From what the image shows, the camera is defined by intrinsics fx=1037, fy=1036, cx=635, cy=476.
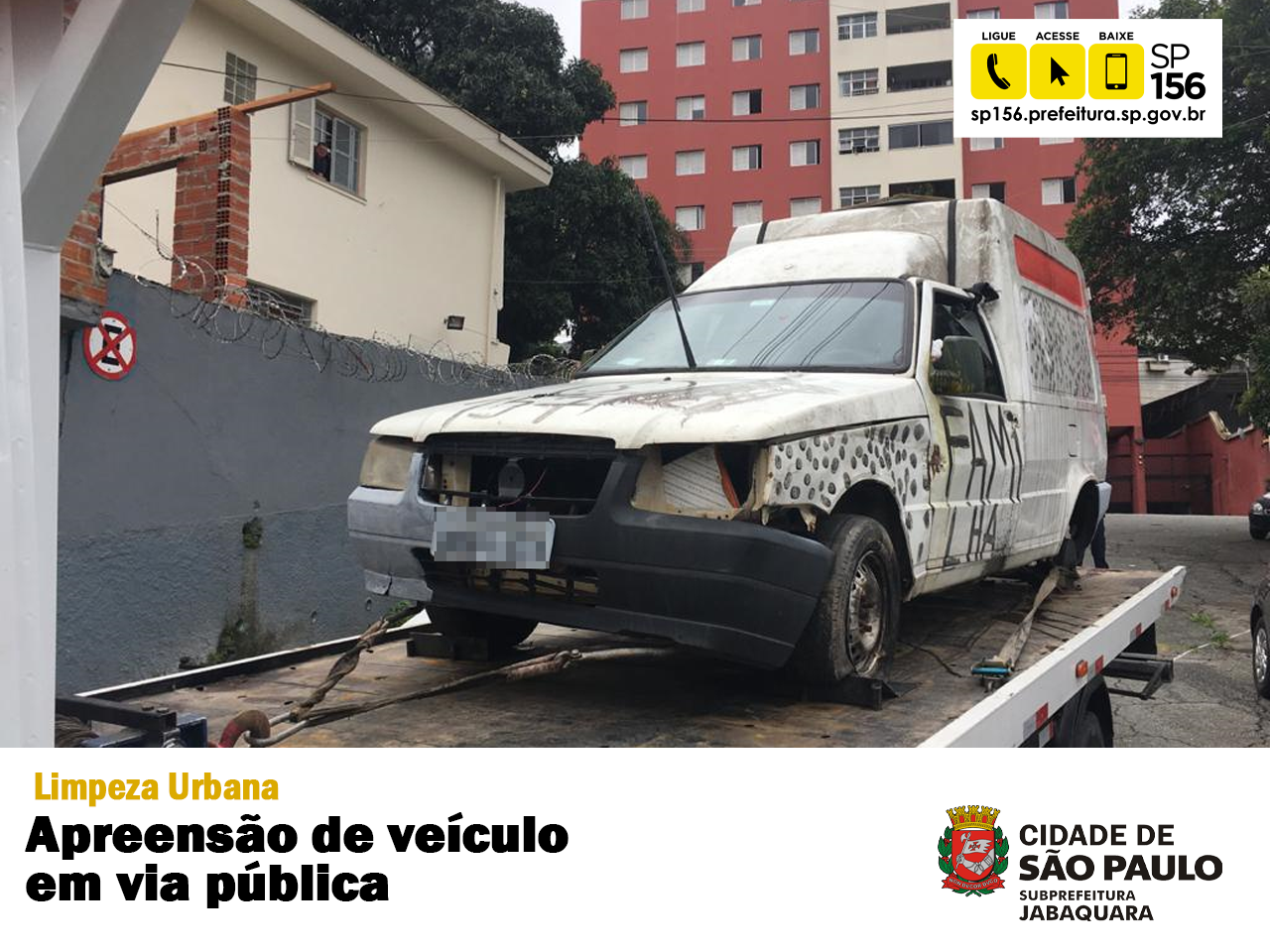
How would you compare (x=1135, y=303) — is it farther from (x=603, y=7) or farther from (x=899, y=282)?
(x=603, y=7)

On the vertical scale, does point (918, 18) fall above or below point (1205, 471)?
above

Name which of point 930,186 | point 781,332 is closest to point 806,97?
point 930,186

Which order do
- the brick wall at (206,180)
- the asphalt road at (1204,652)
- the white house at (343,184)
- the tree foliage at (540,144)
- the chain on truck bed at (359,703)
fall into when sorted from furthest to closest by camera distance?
the tree foliage at (540,144) → the white house at (343,184) → the brick wall at (206,180) → the asphalt road at (1204,652) → the chain on truck bed at (359,703)

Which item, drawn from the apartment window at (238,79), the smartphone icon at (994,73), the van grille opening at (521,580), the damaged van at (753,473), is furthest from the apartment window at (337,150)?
the van grille opening at (521,580)

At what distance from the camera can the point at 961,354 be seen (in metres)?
4.22

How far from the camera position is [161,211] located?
10.1 m

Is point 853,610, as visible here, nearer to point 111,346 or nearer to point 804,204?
point 111,346

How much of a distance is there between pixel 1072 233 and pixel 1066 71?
37.6 feet

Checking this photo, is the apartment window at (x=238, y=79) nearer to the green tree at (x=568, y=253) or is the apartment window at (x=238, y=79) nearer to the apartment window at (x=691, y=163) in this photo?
the green tree at (x=568, y=253)

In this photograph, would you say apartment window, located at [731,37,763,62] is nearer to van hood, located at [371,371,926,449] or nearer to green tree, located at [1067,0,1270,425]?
green tree, located at [1067,0,1270,425]

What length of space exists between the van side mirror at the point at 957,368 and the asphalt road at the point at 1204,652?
9.53 feet

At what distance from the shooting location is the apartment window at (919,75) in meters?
37.5

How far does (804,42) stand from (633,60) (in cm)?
689

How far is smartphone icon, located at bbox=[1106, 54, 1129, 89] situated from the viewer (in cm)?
879
